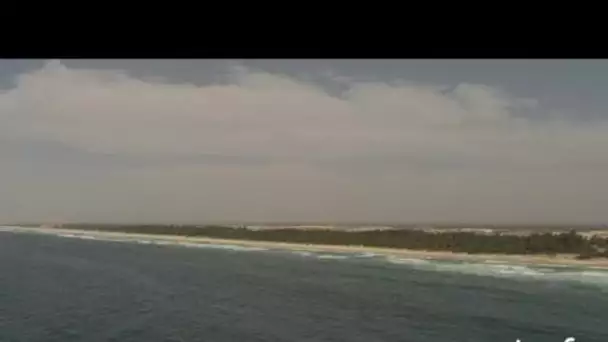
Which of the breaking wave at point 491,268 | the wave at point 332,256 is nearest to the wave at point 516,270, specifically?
the breaking wave at point 491,268

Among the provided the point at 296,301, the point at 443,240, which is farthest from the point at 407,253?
the point at 296,301

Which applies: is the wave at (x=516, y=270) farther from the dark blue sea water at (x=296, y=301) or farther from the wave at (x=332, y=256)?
the wave at (x=332, y=256)


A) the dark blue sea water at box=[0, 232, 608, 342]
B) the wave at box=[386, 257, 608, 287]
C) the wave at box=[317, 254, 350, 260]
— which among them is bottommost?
the dark blue sea water at box=[0, 232, 608, 342]

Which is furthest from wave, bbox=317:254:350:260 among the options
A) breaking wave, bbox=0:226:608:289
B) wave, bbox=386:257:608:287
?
wave, bbox=386:257:608:287

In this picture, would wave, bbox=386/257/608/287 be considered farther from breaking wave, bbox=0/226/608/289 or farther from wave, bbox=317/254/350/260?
wave, bbox=317/254/350/260

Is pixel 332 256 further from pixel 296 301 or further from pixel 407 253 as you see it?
pixel 296 301
